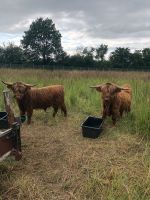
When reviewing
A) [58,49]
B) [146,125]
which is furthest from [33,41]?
[146,125]

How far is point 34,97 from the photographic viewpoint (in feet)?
26.5

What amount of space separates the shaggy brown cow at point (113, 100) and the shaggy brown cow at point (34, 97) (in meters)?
1.34

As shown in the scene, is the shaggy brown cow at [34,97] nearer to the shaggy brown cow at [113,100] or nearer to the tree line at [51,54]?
the shaggy brown cow at [113,100]

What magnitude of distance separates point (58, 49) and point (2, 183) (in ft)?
171

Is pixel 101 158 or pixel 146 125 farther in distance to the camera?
pixel 146 125

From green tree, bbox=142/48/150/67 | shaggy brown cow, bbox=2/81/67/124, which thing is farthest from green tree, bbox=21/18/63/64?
shaggy brown cow, bbox=2/81/67/124

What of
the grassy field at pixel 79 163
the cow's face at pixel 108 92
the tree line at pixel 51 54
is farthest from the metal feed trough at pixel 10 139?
the tree line at pixel 51 54

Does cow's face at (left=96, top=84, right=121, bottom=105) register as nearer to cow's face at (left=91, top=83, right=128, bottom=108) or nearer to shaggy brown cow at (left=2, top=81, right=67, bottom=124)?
cow's face at (left=91, top=83, right=128, bottom=108)

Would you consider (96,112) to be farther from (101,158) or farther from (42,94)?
(101,158)

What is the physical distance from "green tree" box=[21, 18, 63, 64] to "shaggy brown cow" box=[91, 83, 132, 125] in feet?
Answer: 151

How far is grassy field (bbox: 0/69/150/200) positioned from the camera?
4.42 m

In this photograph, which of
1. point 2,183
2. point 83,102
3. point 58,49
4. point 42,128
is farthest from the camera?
→ point 58,49

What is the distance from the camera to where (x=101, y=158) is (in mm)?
5574

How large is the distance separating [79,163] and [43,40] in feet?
176
